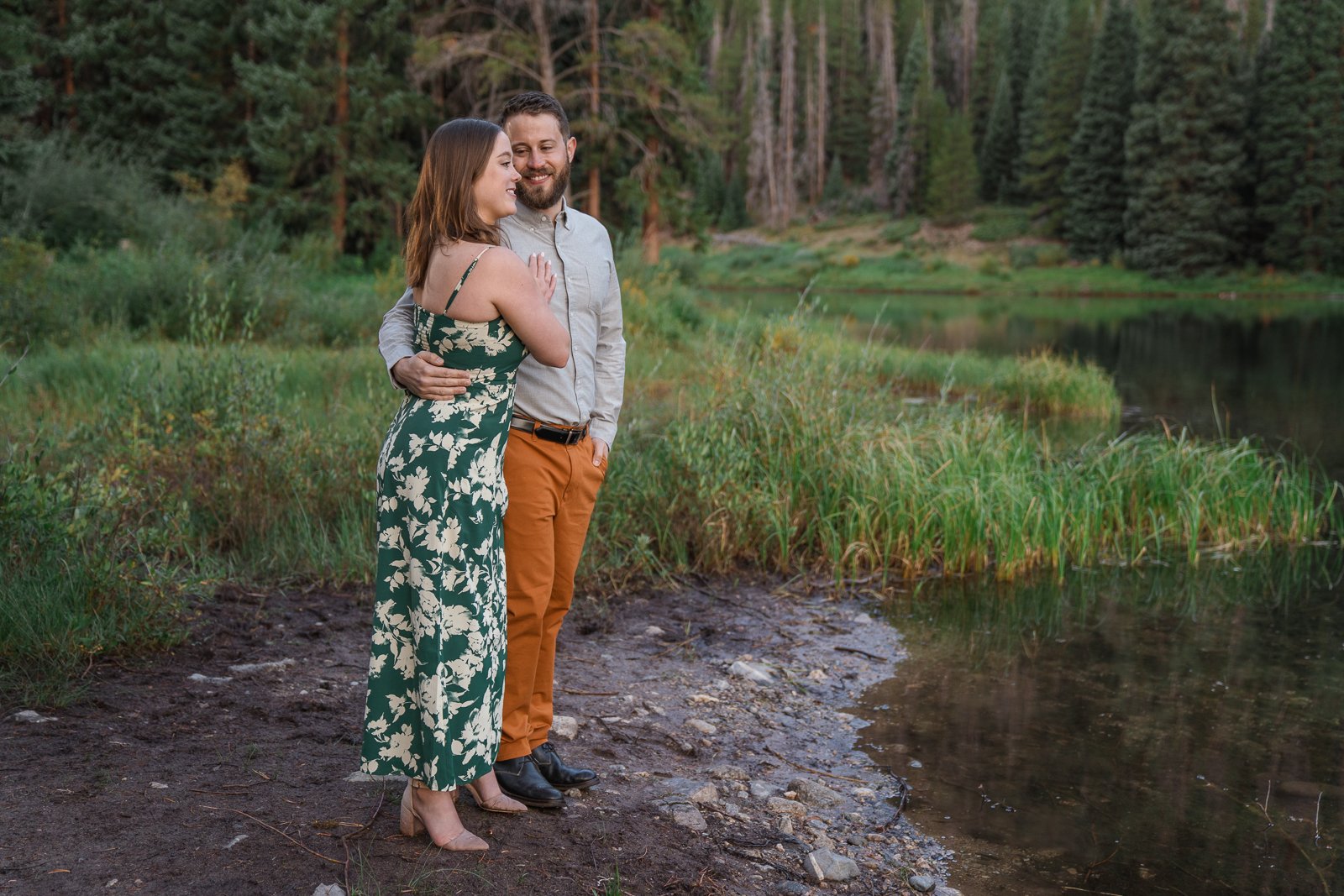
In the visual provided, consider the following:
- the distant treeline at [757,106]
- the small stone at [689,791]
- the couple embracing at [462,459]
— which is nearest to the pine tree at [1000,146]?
the distant treeline at [757,106]

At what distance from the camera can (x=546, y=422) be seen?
3578 mm

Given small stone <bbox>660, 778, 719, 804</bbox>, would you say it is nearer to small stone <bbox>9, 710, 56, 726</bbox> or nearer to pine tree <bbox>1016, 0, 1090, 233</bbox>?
small stone <bbox>9, 710, 56, 726</bbox>

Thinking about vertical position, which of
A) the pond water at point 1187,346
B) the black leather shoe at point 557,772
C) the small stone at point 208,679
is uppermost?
the black leather shoe at point 557,772

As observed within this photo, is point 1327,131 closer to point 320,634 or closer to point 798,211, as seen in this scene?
point 798,211

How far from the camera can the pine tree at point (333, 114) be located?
2298cm

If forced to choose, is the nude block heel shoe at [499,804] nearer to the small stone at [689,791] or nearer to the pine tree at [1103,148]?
the small stone at [689,791]

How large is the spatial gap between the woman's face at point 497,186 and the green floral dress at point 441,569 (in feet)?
0.57

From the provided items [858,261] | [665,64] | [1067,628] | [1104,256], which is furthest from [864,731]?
[858,261]

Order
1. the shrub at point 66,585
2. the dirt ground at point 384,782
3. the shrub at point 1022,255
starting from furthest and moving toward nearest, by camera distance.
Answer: the shrub at point 1022,255, the shrub at point 66,585, the dirt ground at point 384,782

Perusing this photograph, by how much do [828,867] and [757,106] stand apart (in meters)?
74.4

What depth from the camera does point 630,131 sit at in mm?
24234

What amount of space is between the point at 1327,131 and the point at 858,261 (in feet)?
64.0

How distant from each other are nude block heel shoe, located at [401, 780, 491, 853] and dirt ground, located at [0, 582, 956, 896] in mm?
26

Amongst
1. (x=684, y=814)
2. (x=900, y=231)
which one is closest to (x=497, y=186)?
(x=684, y=814)
